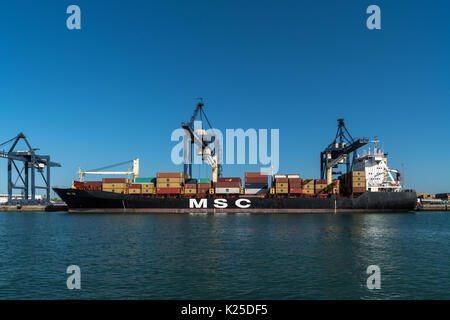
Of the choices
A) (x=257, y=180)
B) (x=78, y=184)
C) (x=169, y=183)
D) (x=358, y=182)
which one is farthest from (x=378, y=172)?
(x=78, y=184)

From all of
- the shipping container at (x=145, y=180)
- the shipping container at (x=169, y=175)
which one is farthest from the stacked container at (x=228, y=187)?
the shipping container at (x=145, y=180)

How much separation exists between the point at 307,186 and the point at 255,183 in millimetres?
11075

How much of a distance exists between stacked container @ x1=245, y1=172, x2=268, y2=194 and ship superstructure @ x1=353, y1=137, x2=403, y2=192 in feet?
71.6

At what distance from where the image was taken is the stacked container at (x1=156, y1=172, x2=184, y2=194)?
203 feet

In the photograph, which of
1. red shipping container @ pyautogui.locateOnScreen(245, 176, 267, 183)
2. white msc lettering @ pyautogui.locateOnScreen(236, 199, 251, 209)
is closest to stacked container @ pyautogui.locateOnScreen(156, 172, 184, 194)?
white msc lettering @ pyautogui.locateOnScreen(236, 199, 251, 209)

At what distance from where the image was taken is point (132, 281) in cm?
1501

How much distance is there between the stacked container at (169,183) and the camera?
6175 centimetres

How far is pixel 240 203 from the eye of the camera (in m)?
60.1

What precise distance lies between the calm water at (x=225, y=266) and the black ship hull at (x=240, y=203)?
3066 cm

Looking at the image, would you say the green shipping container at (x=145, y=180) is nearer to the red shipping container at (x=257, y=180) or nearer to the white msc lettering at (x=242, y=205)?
the white msc lettering at (x=242, y=205)

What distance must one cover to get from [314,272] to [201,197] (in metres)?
47.1

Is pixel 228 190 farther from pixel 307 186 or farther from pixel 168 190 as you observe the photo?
pixel 307 186
